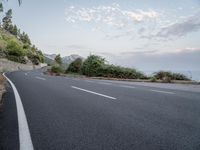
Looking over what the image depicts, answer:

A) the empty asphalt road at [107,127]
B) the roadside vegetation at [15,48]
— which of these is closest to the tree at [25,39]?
the roadside vegetation at [15,48]

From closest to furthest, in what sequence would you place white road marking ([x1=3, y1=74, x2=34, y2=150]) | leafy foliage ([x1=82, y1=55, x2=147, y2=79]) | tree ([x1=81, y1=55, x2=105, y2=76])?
1. white road marking ([x1=3, y1=74, x2=34, y2=150])
2. leafy foliage ([x1=82, y1=55, x2=147, y2=79])
3. tree ([x1=81, y1=55, x2=105, y2=76])

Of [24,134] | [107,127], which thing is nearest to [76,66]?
[107,127]

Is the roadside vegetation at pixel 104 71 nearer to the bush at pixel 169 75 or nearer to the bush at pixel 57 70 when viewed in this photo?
the bush at pixel 169 75

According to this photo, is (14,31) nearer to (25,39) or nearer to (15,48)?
(25,39)

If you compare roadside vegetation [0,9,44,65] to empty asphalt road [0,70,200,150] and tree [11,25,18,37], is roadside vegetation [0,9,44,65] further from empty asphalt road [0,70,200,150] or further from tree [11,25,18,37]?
empty asphalt road [0,70,200,150]

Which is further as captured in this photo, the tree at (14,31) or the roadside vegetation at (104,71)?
the tree at (14,31)

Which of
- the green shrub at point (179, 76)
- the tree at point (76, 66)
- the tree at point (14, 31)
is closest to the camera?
the green shrub at point (179, 76)

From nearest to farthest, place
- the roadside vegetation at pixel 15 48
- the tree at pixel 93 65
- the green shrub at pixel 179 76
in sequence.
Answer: the green shrub at pixel 179 76, the tree at pixel 93 65, the roadside vegetation at pixel 15 48

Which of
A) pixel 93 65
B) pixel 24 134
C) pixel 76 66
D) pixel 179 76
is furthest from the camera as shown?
pixel 76 66

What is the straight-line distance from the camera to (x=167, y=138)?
4.28 metres

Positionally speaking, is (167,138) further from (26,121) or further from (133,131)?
(26,121)

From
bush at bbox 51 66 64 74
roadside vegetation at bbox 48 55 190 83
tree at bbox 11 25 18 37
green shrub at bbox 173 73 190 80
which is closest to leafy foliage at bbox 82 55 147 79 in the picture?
roadside vegetation at bbox 48 55 190 83

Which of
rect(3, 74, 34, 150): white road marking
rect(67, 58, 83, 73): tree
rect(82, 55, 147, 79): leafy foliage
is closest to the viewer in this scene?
rect(3, 74, 34, 150): white road marking

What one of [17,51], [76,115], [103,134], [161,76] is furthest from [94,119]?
[17,51]
